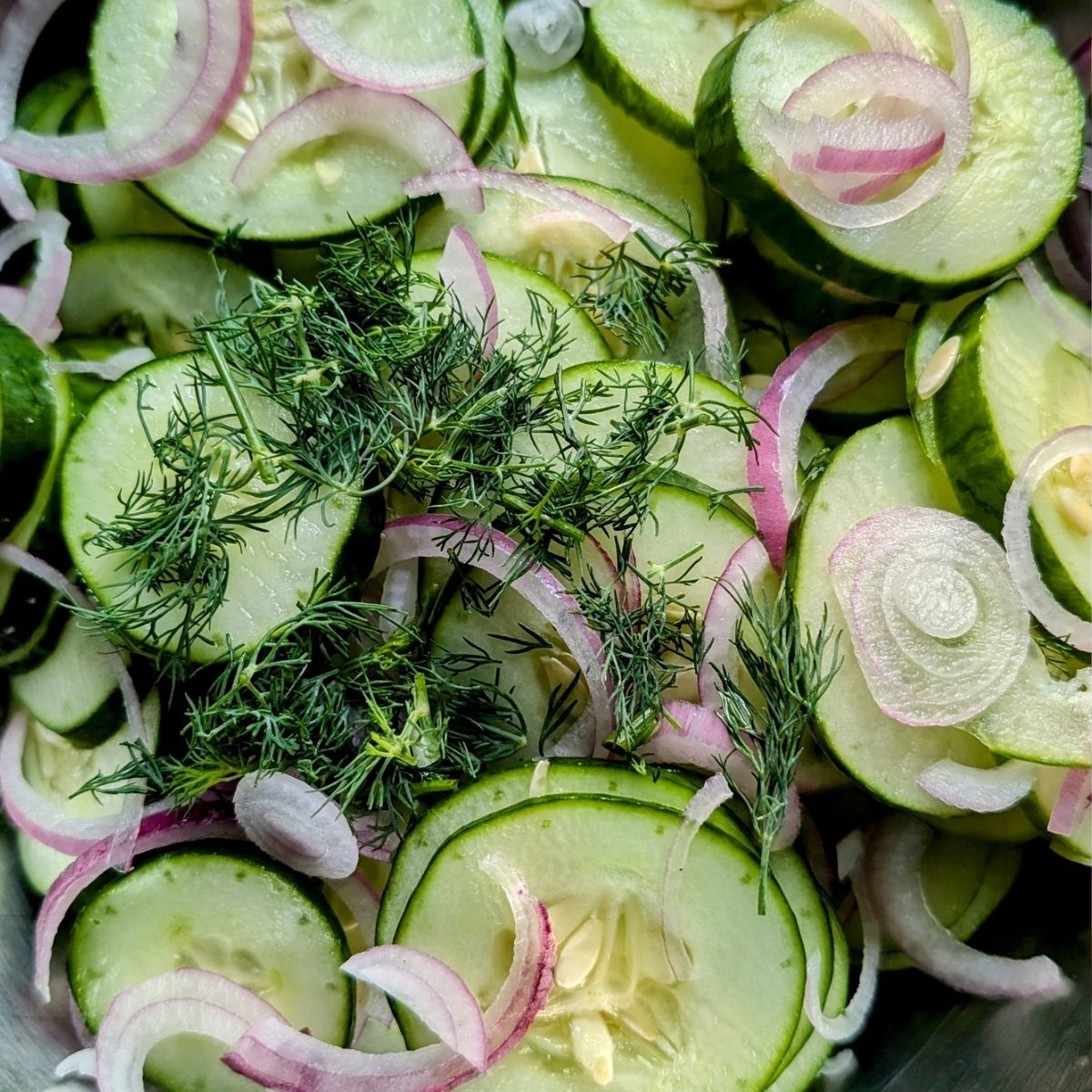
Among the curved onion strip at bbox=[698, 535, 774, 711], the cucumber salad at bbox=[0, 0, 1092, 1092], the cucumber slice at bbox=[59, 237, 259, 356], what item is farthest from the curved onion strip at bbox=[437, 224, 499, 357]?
the curved onion strip at bbox=[698, 535, 774, 711]

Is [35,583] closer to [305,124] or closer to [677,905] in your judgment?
[305,124]

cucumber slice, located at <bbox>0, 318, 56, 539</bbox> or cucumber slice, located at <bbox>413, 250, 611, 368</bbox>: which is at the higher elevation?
cucumber slice, located at <bbox>413, 250, 611, 368</bbox>

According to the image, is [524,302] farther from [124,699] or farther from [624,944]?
[624,944]

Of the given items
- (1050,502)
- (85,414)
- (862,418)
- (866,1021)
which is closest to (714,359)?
(862,418)

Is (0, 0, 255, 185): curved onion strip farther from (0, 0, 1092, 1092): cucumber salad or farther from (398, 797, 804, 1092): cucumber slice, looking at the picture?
(398, 797, 804, 1092): cucumber slice

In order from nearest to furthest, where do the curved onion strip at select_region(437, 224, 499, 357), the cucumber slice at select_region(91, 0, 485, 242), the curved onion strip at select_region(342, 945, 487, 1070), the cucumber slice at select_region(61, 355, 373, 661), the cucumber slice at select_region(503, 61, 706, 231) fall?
the curved onion strip at select_region(342, 945, 487, 1070)
the cucumber slice at select_region(61, 355, 373, 661)
the curved onion strip at select_region(437, 224, 499, 357)
the cucumber slice at select_region(91, 0, 485, 242)
the cucumber slice at select_region(503, 61, 706, 231)

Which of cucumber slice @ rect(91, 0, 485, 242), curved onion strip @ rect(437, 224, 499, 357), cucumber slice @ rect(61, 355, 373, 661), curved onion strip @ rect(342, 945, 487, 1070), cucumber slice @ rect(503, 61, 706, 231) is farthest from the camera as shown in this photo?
cucumber slice @ rect(503, 61, 706, 231)
